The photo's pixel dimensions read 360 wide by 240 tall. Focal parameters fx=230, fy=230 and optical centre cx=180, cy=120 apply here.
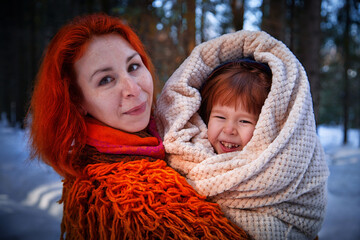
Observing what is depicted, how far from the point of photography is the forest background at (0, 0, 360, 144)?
128 inches

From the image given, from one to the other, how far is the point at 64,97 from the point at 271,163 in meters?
1.21

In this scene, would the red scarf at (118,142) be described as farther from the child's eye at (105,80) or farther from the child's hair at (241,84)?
the child's hair at (241,84)

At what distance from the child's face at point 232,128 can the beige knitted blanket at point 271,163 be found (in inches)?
3.1

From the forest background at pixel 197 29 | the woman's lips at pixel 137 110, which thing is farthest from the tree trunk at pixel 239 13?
the woman's lips at pixel 137 110

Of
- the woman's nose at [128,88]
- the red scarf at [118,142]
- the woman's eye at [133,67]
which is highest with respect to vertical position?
the woman's eye at [133,67]

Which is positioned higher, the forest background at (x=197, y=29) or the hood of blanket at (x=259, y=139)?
the forest background at (x=197, y=29)

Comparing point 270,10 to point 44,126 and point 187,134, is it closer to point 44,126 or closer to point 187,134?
point 187,134

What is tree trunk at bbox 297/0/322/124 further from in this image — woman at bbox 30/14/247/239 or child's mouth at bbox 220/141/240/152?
woman at bbox 30/14/247/239

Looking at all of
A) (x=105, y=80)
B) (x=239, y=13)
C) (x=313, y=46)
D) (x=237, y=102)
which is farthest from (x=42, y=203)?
(x=313, y=46)

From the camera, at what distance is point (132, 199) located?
3.68 feet

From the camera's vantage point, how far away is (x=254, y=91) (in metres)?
1.49

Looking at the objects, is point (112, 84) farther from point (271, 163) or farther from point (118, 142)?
point (271, 163)

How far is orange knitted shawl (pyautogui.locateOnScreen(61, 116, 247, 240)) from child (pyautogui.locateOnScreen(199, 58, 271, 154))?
41 cm

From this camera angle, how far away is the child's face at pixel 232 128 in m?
1.46
